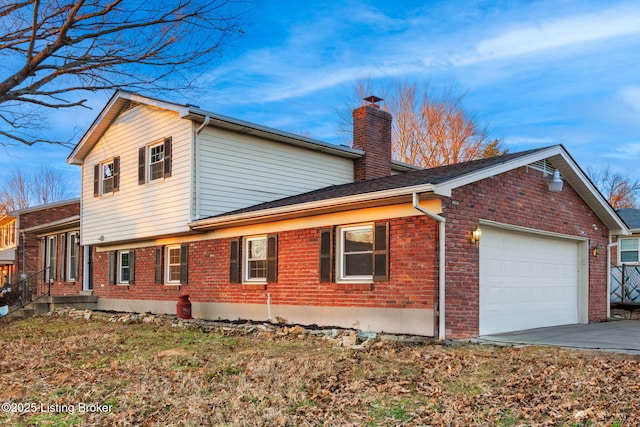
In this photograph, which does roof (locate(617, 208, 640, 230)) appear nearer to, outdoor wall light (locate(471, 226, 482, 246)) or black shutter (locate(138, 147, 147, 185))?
outdoor wall light (locate(471, 226, 482, 246))

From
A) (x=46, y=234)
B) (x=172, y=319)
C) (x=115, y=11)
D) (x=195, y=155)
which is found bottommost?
(x=172, y=319)

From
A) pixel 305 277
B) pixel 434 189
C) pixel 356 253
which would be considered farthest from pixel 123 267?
pixel 434 189

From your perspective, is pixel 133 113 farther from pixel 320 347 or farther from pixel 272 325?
pixel 320 347

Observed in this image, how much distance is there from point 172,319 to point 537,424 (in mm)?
11561

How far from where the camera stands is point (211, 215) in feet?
49.0

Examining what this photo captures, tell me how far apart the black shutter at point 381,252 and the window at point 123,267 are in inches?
430

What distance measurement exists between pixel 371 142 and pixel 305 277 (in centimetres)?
715

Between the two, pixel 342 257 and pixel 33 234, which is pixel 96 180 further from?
pixel 33 234

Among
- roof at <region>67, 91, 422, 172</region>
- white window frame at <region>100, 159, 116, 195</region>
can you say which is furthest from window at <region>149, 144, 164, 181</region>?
white window frame at <region>100, 159, 116, 195</region>

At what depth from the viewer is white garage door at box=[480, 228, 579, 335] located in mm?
Answer: 11406

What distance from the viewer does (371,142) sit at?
18.3m

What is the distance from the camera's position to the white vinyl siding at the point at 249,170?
1495cm

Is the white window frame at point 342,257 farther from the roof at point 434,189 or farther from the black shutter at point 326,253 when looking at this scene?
the roof at point 434,189

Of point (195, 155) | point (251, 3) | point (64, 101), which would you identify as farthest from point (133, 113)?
point (251, 3)
